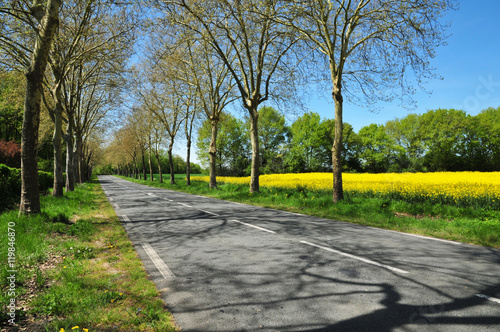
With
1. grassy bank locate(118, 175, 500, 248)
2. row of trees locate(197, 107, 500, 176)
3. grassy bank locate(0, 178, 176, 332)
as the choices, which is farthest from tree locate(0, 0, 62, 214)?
row of trees locate(197, 107, 500, 176)

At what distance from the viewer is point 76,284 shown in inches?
151

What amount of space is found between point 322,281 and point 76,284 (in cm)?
348

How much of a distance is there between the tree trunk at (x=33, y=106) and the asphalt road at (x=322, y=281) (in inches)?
146

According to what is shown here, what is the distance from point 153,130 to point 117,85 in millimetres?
22760

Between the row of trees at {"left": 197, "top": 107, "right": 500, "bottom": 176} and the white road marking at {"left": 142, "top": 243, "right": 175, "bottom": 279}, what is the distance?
118ft

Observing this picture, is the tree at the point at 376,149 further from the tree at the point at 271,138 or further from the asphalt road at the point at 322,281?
the asphalt road at the point at 322,281

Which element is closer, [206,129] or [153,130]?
[153,130]

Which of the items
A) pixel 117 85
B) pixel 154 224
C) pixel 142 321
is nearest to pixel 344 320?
pixel 142 321

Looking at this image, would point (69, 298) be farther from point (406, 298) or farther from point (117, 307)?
point (406, 298)

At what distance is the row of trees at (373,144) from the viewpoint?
143ft

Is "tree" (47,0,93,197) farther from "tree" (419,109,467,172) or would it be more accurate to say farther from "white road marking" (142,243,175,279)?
"tree" (419,109,467,172)

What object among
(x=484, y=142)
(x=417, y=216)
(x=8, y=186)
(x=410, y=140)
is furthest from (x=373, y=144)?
(x=8, y=186)

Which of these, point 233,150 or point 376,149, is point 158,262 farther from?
point 376,149

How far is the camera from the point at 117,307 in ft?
10.8
